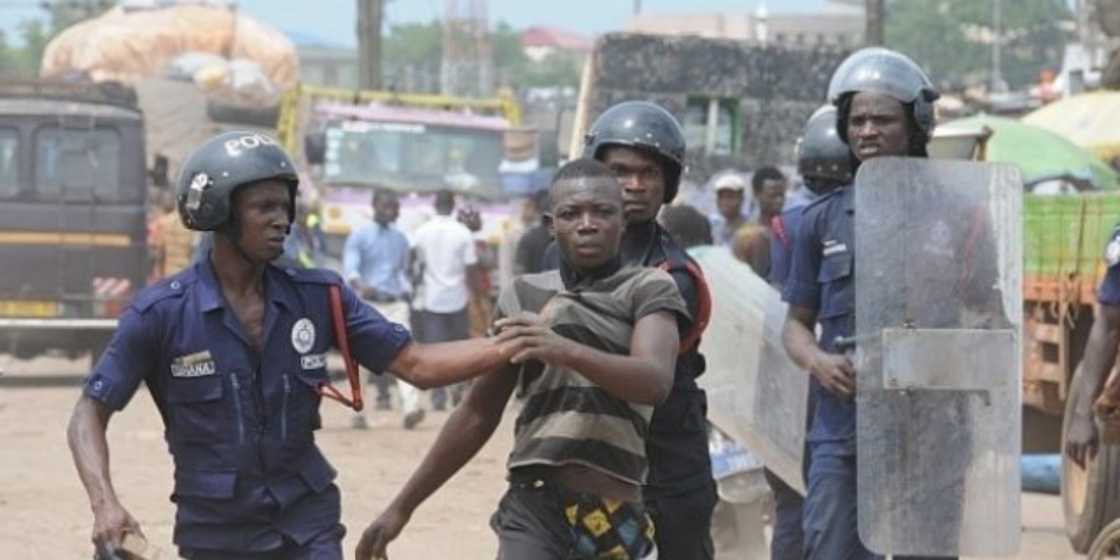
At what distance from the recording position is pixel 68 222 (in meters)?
23.6

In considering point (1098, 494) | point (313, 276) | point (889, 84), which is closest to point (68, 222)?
point (1098, 494)

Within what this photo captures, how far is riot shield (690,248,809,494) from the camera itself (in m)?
9.25

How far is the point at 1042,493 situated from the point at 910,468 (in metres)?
7.79

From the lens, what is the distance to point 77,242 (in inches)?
925

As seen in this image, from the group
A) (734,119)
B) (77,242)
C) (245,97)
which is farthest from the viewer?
(245,97)

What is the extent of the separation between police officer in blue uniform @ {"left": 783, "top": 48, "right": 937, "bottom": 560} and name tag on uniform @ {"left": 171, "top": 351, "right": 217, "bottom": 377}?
1980 mm

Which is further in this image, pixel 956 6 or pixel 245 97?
pixel 956 6

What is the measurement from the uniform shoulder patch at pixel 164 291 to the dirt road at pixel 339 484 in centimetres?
545

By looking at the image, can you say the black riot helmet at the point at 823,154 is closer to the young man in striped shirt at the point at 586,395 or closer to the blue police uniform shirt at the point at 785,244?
the blue police uniform shirt at the point at 785,244

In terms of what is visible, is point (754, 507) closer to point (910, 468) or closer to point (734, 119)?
point (910, 468)

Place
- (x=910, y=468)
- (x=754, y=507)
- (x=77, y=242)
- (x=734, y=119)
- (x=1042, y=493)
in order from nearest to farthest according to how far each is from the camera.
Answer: (x=910, y=468) → (x=754, y=507) → (x=1042, y=493) → (x=77, y=242) → (x=734, y=119)

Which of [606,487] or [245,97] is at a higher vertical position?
[606,487]

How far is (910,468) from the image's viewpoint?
289 inches

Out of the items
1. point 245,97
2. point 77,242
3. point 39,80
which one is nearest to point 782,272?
point 77,242
